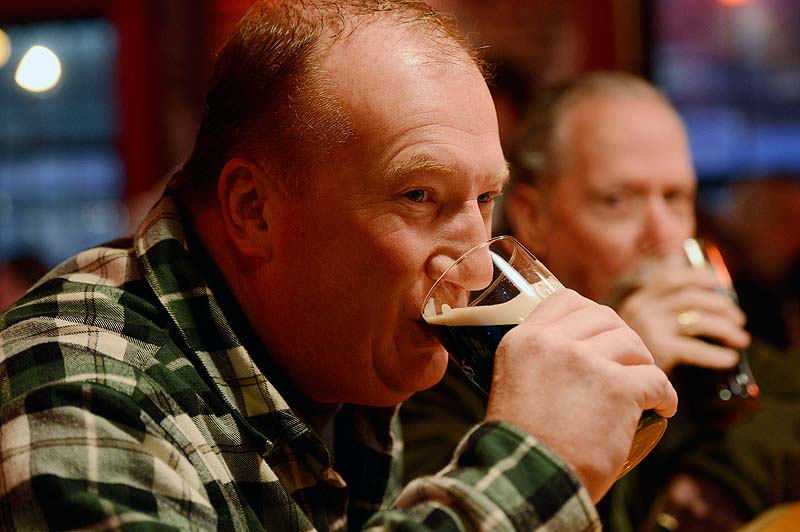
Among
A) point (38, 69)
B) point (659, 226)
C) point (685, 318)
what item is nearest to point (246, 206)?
point (685, 318)

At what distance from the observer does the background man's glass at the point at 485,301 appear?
113 cm

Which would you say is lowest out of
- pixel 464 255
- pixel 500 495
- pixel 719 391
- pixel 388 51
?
pixel 719 391

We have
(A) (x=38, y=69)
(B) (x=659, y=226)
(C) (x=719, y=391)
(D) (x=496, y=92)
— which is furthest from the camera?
(A) (x=38, y=69)

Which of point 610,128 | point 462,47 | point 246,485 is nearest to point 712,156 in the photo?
point 610,128

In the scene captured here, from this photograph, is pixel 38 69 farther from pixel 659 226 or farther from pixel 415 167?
pixel 415 167

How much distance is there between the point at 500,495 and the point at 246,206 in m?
0.54

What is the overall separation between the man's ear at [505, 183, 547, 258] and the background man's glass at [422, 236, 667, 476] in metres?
1.21

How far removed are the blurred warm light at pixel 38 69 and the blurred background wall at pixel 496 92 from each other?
0.04 ft

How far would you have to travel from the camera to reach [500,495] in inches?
37.3

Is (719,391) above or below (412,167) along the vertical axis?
below

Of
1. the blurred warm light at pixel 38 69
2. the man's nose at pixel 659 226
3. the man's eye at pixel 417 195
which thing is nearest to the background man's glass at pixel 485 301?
the man's eye at pixel 417 195

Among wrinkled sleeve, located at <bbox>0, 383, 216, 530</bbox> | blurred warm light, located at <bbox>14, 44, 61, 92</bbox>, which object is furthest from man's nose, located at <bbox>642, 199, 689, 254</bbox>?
blurred warm light, located at <bbox>14, 44, 61, 92</bbox>

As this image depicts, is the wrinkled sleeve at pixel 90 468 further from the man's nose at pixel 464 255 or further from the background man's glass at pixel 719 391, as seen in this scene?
the background man's glass at pixel 719 391

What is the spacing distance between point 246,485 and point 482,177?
49cm
